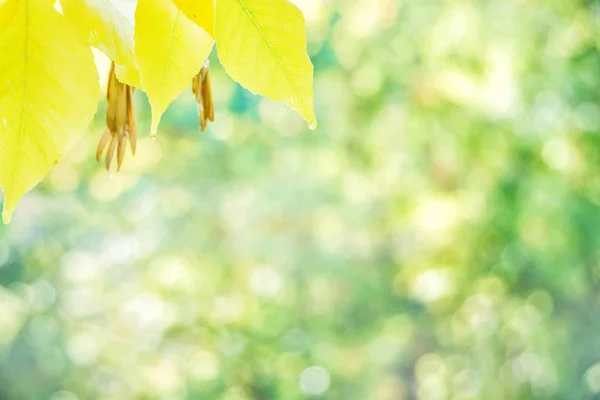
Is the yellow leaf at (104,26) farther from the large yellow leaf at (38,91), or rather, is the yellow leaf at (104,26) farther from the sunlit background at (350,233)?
the sunlit background at (350,233)

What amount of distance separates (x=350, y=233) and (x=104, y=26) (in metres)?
4.32

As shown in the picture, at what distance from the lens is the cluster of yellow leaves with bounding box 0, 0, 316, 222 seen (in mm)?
270

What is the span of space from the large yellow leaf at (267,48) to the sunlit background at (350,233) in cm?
254

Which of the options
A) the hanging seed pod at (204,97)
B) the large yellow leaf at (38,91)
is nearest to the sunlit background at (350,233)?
the hanging seed pod at (204,97)

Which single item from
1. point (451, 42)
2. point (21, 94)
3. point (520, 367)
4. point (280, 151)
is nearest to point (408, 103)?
point (451, 42)

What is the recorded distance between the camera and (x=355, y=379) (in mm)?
5059

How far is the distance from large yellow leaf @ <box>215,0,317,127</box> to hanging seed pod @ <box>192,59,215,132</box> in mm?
81

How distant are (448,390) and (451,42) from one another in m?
2.80

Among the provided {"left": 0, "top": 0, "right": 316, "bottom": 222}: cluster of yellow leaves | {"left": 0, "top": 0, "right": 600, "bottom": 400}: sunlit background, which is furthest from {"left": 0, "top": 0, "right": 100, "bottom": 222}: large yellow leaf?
{"left": 0, "top": 0, "right": 600, "bottom": 400}: sunlit background

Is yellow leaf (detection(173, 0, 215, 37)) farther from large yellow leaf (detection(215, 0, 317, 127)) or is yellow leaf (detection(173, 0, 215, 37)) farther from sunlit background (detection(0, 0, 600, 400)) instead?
sunlit background (detection(0, 0, 600, 400))

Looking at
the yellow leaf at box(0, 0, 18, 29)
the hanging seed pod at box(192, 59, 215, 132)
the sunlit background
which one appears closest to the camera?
the yellow leaf at box(0, 0, 18, 29)

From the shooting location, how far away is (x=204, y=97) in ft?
1.23

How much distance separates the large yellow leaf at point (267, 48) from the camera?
281mm

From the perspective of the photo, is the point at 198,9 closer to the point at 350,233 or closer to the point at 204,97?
the point at 204,97
